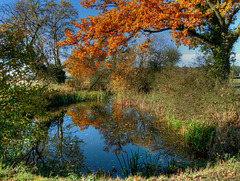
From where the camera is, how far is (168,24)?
897 cm

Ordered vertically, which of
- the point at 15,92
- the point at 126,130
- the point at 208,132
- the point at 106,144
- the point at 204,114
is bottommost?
the point at 106,144

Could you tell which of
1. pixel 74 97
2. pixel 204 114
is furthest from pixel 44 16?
pixel 204 114

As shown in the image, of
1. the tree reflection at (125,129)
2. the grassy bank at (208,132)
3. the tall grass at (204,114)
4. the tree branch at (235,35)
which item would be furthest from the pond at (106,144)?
the tree branch at (235,35)

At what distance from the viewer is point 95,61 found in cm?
2281

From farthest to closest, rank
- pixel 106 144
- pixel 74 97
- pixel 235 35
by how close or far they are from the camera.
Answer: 1. pixel 74 97
2. pixel 235 35
3. pixel 106 144

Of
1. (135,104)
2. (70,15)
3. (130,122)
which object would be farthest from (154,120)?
(70,15)

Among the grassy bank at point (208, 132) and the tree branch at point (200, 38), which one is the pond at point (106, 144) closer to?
the grassy bank at point (208, 132)

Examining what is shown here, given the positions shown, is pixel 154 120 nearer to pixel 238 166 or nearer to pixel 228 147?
pixel 228 147

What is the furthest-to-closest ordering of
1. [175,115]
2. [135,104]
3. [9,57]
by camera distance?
[135,104], [175,115], [9,57]

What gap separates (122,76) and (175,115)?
29.8 feet

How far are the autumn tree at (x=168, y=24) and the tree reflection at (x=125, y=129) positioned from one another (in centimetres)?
419

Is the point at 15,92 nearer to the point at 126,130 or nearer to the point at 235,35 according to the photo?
the point at 126,130

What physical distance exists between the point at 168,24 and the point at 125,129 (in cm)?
574

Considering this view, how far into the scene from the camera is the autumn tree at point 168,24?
8.52 meters
